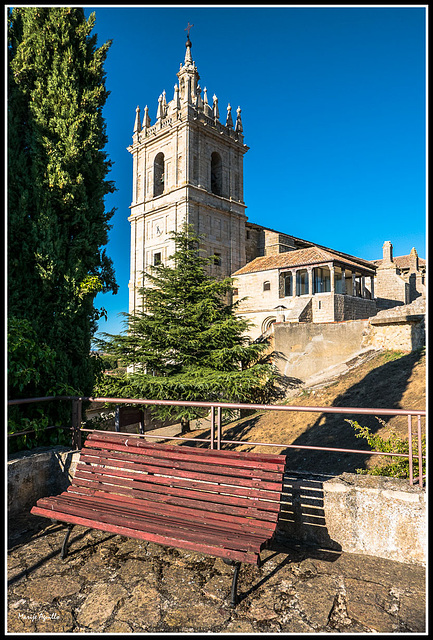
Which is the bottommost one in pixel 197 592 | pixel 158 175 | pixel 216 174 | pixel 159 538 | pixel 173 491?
pixel 197 592

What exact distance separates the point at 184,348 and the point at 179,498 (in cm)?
1095

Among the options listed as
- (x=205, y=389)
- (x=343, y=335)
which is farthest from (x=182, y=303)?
(x=343, y=335)

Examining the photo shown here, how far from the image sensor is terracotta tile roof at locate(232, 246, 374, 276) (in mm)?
24062

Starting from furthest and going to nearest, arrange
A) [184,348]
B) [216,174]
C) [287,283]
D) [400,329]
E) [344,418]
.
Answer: [216,174] < [287,283] < [400,329] < [184,348] < [344,418]

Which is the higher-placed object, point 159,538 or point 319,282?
point 319,282

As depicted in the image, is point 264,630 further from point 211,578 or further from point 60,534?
point 60,534

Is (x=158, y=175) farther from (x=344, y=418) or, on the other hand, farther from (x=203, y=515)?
(x=203, y=515)

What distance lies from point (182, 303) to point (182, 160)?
1809cm

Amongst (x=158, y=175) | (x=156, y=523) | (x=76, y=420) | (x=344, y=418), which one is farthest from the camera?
(x=158, y=175)

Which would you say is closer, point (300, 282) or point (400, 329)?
point (400, 329)

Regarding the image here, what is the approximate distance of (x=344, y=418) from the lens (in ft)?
36.8

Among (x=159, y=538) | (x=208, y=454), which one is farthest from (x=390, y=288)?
(x=159, y=538)

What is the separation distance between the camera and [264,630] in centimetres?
244

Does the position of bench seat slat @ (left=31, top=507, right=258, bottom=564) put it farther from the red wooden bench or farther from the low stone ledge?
the low stone ledge
